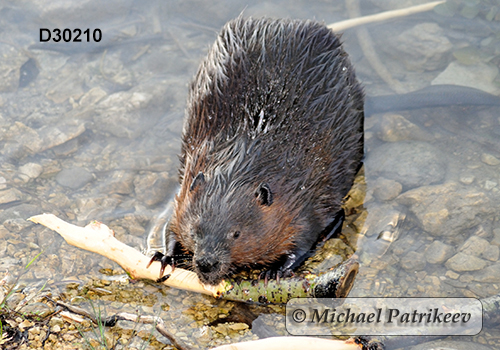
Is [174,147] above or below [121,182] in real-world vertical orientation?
above

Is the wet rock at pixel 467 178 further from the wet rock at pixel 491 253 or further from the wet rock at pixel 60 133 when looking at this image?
the wet rock at pixel 60 133

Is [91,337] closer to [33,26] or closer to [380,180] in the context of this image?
[380,180]

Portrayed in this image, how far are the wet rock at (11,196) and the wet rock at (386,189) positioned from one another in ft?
10.4

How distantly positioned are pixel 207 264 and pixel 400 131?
296 centimetres

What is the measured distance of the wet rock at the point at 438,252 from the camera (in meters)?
4.56

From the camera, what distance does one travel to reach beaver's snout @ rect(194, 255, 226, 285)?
12.4ft

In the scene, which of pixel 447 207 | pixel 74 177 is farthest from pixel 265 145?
pixel 74 177

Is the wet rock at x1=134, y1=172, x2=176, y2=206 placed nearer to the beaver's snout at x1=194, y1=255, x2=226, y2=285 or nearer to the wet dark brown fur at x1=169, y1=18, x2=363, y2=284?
the wet dark brown fur at x1=169, y1=18, x2=363, y2=284

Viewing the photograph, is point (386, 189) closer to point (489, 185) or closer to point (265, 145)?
point (489, 185)

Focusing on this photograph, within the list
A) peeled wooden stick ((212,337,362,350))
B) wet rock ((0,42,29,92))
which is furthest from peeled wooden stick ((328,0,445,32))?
peeled wooden stick ((212,337,362,350))

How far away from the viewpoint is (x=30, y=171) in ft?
17.4

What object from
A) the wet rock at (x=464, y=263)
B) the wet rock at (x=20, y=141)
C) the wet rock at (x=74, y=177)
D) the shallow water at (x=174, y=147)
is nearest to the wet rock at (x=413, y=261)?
the shallow water at (x=174, y=147)

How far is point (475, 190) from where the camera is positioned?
5203 millimetres

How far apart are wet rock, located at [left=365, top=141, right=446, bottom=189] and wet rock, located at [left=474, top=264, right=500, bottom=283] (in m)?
1.12
